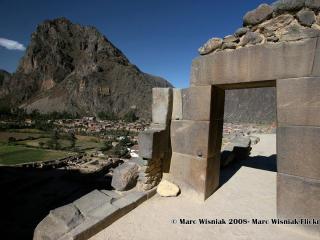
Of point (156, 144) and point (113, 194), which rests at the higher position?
point (156, 144)

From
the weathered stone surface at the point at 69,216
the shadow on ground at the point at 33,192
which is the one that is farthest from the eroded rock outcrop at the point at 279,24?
the shadow on ground at the point at 33,192

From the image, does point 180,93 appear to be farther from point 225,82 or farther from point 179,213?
point 179,213

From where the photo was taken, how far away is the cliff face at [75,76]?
103 m

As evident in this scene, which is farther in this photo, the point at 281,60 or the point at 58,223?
the point at 281,60

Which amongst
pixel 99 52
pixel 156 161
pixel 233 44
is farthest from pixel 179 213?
pixel 99 52

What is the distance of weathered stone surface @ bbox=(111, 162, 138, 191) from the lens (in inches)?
204

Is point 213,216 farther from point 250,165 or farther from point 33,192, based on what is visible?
point 33,192

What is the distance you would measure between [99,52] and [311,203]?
126380 mm

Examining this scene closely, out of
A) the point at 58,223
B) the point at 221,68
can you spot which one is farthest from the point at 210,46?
the point at 58,223

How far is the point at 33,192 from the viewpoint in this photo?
22938 mm

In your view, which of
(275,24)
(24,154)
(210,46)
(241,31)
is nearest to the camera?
(275,24)

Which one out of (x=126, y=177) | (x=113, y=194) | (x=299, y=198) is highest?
(x=299, y=198)

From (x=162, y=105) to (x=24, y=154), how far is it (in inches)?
1542

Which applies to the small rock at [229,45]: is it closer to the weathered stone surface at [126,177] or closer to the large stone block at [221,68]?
the large stone block at [221,68]
